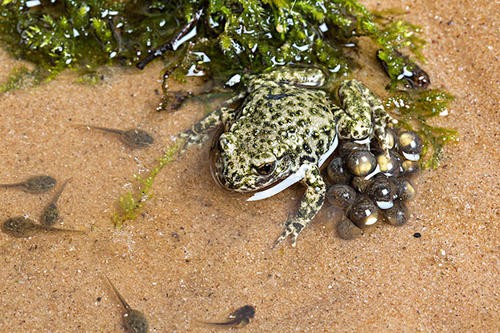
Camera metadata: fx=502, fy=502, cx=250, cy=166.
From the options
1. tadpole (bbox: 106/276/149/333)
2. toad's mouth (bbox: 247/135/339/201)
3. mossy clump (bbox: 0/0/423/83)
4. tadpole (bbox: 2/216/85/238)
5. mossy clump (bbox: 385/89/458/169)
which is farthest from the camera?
mossy clump (bbox: 0/0/423/83)

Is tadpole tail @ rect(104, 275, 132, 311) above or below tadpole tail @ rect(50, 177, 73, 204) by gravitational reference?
below

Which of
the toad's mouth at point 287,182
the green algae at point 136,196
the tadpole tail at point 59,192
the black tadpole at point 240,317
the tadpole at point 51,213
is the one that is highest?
the tadpole tail at point 59,192

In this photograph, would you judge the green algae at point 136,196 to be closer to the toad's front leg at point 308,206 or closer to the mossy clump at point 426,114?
the toad's front leg at point 308,206

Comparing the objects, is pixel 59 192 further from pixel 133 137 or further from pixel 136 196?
pixel 133 137

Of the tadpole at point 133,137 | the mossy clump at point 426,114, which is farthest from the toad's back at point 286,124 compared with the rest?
the tadpole at point 133,137

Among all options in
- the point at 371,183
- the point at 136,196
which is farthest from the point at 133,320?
the point at 371,183

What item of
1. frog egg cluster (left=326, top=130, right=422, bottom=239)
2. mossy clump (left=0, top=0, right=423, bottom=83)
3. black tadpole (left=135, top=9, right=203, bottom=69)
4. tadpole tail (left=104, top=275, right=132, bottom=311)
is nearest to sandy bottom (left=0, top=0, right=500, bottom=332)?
tadpole tail (left=104, top=275, right=132, bottom=311)

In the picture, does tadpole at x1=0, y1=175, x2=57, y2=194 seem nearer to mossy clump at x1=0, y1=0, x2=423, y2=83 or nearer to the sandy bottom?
the sandy bottom

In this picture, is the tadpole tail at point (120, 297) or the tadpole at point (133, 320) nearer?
the tadpole at point (133, 320)
